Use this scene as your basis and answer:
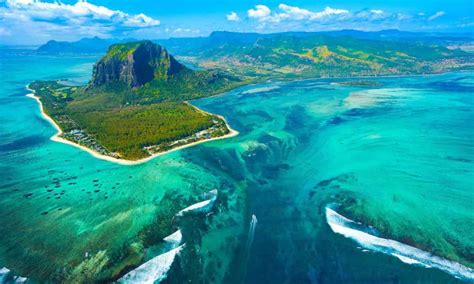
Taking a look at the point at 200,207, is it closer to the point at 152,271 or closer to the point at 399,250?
the point at 152,271

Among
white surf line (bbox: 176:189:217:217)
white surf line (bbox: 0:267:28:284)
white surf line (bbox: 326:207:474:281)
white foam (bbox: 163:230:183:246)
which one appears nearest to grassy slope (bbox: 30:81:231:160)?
white surf line (bbox: 176:189:217:217)

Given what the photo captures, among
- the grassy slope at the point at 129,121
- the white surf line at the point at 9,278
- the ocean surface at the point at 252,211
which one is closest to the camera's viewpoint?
the white surf line at the point at 9,278

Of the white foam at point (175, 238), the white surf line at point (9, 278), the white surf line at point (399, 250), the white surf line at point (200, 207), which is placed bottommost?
the white surf line at point (9, 278)

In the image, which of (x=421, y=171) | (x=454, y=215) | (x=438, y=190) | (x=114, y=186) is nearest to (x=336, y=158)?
(x=421, y=171)

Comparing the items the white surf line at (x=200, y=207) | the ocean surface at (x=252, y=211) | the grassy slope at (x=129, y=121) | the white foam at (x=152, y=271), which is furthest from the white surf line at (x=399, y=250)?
the grassy slope at (x=129, y=121)

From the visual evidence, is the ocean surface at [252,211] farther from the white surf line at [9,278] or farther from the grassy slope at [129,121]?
the grassy slope at [129,121]

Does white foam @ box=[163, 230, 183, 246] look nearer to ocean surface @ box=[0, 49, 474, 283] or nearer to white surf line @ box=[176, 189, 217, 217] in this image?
ocean surface @ box=[0, 49, 474, 283]
